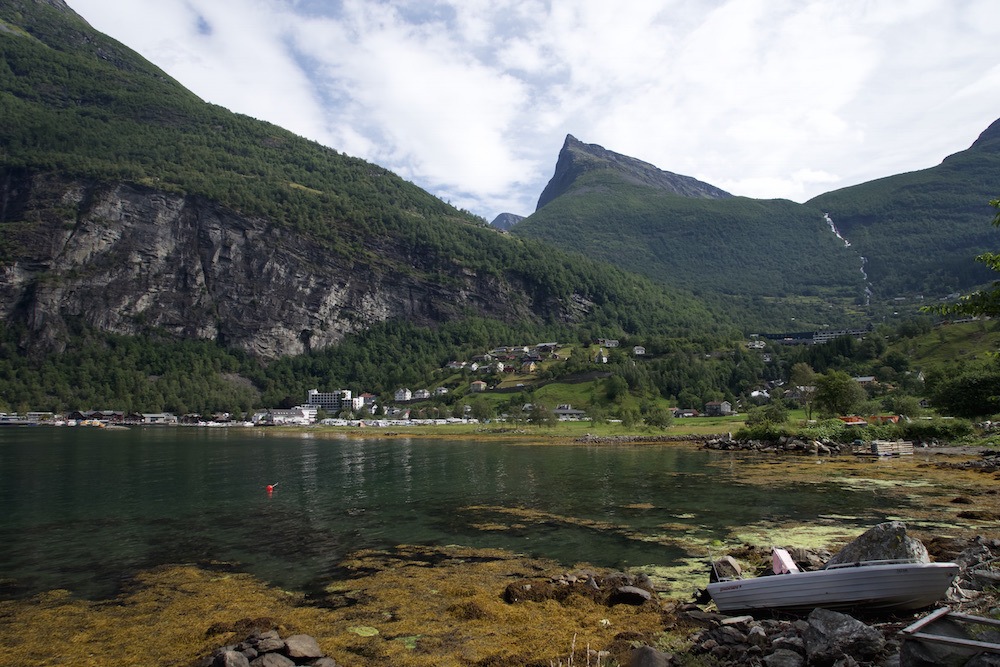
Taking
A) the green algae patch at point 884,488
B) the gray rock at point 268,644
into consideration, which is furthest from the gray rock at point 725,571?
the gray rock at point 268,644

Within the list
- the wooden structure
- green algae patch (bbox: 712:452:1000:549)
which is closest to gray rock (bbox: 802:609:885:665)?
the wooden structure

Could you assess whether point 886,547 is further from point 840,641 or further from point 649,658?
point 649,658

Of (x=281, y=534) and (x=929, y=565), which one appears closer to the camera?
(x=929, y=565)

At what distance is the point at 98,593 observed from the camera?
18.1 metres

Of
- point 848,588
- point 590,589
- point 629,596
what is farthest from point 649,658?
point 590,589

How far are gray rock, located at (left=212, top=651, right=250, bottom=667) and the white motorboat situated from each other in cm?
1093

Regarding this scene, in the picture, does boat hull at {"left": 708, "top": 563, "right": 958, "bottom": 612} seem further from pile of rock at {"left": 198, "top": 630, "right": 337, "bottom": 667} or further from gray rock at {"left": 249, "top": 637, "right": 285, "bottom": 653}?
gray rock at {"left": 249, "top": 637, "right": 285, "bottom": 653}

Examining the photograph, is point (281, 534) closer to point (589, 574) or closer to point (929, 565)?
point (589, 574)

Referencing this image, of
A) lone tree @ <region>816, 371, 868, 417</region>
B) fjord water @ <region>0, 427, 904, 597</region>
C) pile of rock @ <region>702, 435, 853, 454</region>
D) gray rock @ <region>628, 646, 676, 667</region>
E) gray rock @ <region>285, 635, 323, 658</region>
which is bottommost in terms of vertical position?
pile of rock @ <region>702, 435, 853, 454</region>

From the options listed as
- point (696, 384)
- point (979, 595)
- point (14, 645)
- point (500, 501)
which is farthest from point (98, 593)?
point (696, 384)

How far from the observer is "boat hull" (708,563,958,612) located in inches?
487

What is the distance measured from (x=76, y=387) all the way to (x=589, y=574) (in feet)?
733

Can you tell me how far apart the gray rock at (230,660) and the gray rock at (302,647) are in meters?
0.89

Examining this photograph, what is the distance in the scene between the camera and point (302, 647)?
12.7m
